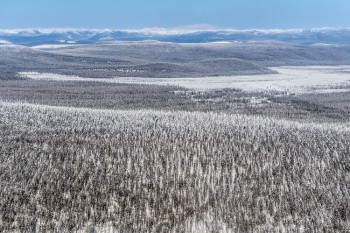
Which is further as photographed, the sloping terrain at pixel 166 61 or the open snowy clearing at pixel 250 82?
the sloping terrain at pixel 166 61

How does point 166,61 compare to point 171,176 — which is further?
point 166,61

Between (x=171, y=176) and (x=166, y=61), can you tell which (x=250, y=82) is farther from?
(x=171, y=176)

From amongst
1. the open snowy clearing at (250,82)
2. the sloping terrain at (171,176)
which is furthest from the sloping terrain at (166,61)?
the sloping terrain at (171,176)

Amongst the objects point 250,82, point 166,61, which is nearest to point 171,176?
point 250,82

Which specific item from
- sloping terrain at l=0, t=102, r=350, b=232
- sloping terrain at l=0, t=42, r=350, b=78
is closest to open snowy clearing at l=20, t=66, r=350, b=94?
sloping terrain at l=0, t=42, r=350, b=78

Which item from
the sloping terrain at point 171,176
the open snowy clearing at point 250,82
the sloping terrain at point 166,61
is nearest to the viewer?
the sloping terrain at point 171,176

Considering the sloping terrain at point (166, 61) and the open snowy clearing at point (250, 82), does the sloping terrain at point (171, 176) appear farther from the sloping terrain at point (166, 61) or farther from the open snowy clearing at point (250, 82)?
the sloping terrain at point (166, 61)

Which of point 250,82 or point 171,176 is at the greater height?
point 171,176

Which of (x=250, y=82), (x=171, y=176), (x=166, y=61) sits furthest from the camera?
(x=166, y=61)

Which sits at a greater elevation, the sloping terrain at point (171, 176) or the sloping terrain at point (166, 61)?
the sloping terrain at point (171, 176)

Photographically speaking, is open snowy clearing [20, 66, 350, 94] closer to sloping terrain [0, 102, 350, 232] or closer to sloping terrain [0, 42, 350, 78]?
sloping terrain [0, 42, 350, 78]

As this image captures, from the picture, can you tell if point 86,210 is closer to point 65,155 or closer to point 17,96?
point 65,155
